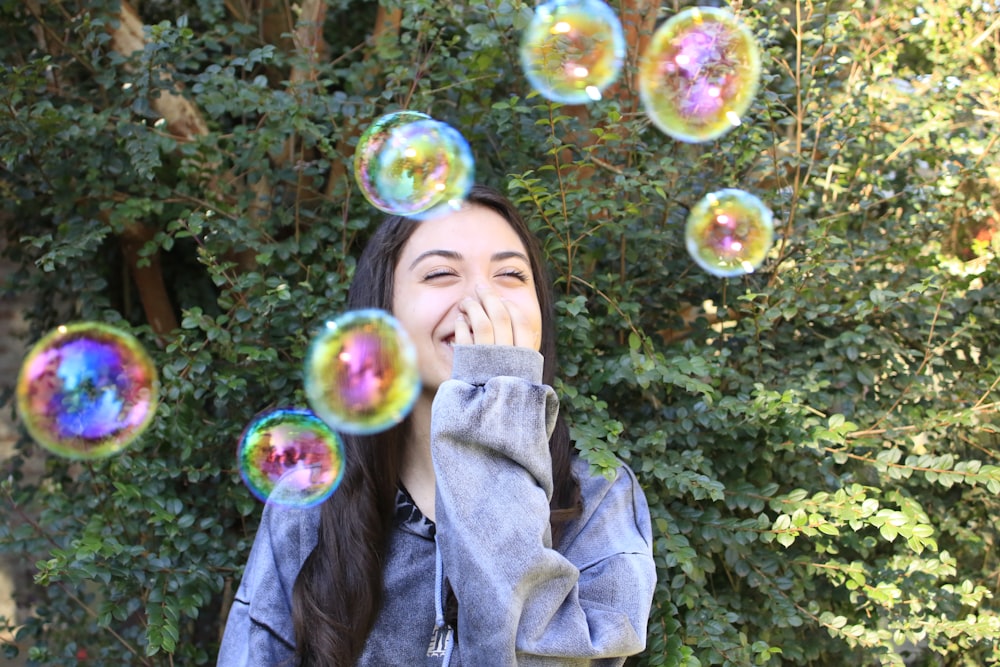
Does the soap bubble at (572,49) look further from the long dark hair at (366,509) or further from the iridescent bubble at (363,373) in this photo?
the iridescent bubble at (363,373)

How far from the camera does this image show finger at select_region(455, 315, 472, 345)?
150 centimetres

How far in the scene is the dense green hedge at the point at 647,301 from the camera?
195 cm

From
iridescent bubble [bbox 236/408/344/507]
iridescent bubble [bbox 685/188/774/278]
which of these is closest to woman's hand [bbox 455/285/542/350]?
iridescent bubble [bbox 236/408/344/507]

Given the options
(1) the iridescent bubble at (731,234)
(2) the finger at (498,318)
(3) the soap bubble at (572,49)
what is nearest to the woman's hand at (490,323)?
(2) the finger at (498,318)

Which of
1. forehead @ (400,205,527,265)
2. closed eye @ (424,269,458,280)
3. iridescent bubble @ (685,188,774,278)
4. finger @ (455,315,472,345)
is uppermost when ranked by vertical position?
forehead @ (400,205,527,265)

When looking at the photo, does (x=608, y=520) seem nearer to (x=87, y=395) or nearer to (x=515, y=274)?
(x=515, y=274)

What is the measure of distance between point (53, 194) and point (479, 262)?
1340 millimetres

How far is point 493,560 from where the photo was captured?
4.41 feet

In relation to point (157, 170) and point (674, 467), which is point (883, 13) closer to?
point (674, 467)

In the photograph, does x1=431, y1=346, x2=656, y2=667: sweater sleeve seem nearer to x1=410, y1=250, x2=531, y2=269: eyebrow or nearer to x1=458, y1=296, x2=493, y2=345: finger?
x1=458, y1=296, x2=493, y2=345: finger

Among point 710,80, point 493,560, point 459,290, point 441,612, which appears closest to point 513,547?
point 493,560

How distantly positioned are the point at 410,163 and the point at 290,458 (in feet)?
2.15

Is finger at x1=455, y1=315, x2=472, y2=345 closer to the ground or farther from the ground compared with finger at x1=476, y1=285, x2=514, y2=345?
closer to the ground

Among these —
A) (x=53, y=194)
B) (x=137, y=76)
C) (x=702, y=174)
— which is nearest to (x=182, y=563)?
(x=53, y=194)
